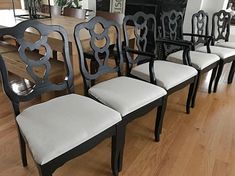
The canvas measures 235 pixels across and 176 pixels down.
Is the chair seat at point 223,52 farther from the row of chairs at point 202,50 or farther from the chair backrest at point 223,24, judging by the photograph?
the chair backrest at point 223,24

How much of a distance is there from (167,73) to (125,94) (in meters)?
0.55

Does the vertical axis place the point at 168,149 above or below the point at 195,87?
below

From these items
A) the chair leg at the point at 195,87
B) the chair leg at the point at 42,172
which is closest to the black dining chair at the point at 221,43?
the chair leg at the point at 195,87

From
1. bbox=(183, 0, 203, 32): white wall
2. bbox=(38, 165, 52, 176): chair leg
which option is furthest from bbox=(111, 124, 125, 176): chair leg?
bbox=(183, 0, 203, 32): white wall

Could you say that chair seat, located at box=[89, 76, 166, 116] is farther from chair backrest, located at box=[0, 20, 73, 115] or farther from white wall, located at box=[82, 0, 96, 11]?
white wall, located at box=[82, 0, 96, 11]

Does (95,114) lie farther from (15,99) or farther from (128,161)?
(128,161)

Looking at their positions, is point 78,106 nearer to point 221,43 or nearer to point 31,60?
point 31,60

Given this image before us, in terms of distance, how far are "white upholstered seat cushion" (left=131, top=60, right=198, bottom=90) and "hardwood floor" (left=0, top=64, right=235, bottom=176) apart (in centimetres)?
45

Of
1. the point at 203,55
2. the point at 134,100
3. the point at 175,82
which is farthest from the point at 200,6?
the point at 134,100

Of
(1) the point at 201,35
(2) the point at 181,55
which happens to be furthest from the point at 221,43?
(2) the point at 181,55

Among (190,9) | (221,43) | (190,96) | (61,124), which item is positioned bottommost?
(190,96)

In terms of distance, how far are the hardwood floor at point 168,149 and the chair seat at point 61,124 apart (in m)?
→ 0.49

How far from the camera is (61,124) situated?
A: 1.03 meters

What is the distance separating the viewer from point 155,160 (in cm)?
152
